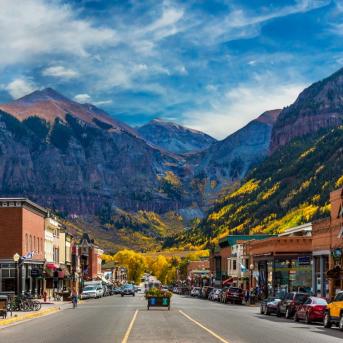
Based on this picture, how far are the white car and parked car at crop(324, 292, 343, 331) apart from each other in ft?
227

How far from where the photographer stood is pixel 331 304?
141 feet

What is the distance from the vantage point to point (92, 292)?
112000 mm

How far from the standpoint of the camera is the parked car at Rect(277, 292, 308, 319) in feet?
172

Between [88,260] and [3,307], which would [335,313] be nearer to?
[3,307]

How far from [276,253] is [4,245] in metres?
31.6

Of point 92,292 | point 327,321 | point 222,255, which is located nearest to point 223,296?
point 92,292

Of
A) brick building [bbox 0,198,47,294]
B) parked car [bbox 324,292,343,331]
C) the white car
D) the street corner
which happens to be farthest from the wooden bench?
the white car

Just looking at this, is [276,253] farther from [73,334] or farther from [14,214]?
[73,334]

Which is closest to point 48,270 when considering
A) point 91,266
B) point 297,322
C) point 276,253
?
point 276,253

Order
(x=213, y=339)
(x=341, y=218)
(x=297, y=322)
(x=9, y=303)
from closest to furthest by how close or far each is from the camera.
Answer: (x=213, y=339), (x=297, y=322), (x=9, y=303), (x=341, y=218)

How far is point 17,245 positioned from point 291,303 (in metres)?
40.0

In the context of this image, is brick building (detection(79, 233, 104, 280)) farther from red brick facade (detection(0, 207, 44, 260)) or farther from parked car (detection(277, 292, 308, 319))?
parked car (detection(277, 292, 308, 319))

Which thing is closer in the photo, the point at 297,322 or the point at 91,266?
the point at 297,322

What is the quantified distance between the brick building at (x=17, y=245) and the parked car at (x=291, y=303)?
32726 mm
